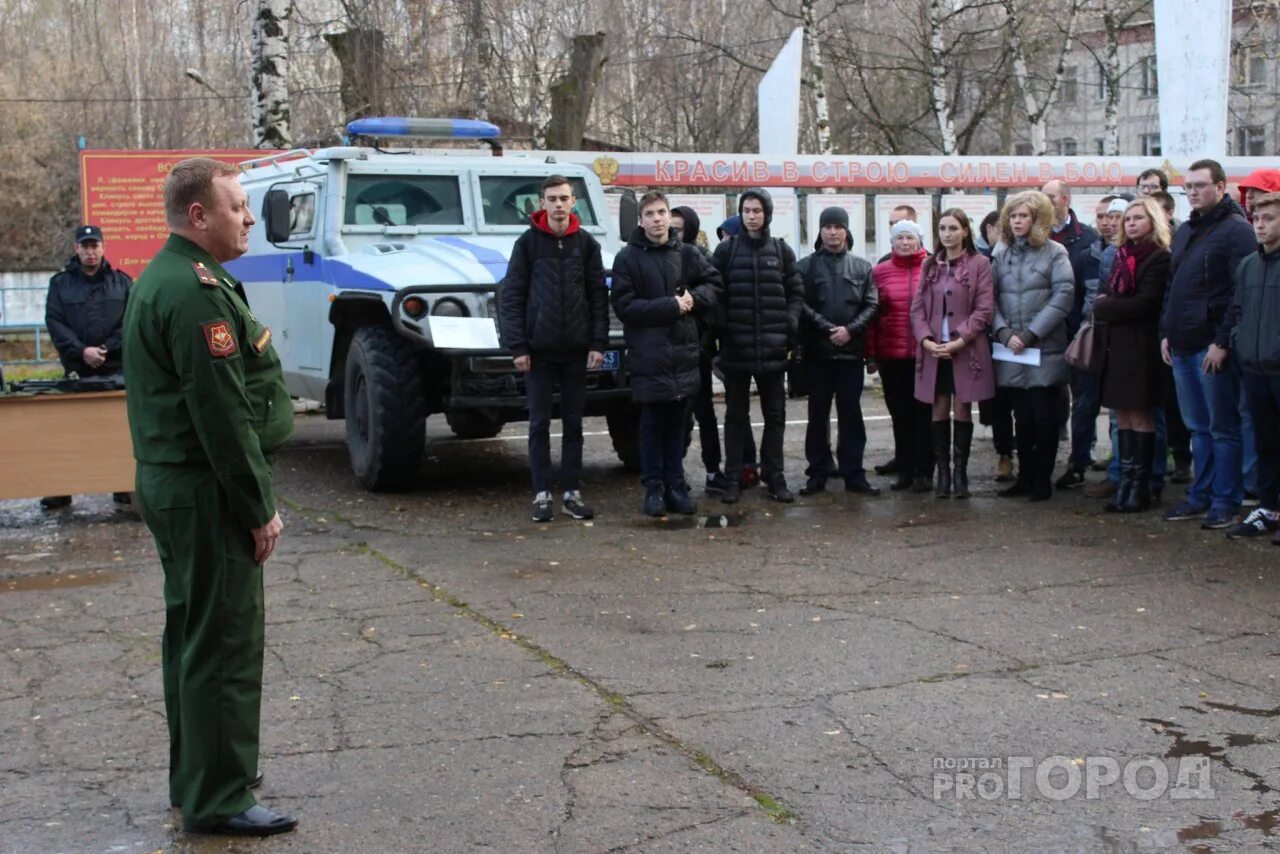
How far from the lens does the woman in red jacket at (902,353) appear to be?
9562mm

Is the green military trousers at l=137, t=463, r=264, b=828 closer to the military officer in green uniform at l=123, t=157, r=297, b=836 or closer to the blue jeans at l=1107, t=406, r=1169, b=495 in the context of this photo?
the military officer in green uniform at l=123, t=157, r=297, b=836

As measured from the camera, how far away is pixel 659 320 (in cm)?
861

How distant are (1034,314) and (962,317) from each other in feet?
1.38

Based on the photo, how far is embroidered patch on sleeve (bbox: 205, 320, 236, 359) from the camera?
384cm

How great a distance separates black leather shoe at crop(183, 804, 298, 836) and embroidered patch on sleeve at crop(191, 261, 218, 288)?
1.41 m

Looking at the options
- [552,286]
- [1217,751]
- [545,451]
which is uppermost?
[552,286]

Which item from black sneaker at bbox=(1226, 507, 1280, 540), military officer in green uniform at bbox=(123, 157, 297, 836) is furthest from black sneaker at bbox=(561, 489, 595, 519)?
military officer in green uniform at bbox=(123, 157, 297, 836)

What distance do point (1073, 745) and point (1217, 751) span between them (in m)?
0.43

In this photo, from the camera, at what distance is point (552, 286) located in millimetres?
8625

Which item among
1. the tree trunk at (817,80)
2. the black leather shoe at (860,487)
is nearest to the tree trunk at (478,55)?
the tree trunk at (817,80)

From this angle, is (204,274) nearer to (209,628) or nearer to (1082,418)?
(209,628)

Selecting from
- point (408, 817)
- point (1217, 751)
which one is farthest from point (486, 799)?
point (1217, 751)

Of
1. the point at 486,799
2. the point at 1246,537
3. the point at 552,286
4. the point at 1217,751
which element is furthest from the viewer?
the point at 552,286

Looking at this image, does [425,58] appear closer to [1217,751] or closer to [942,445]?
[942,445]
